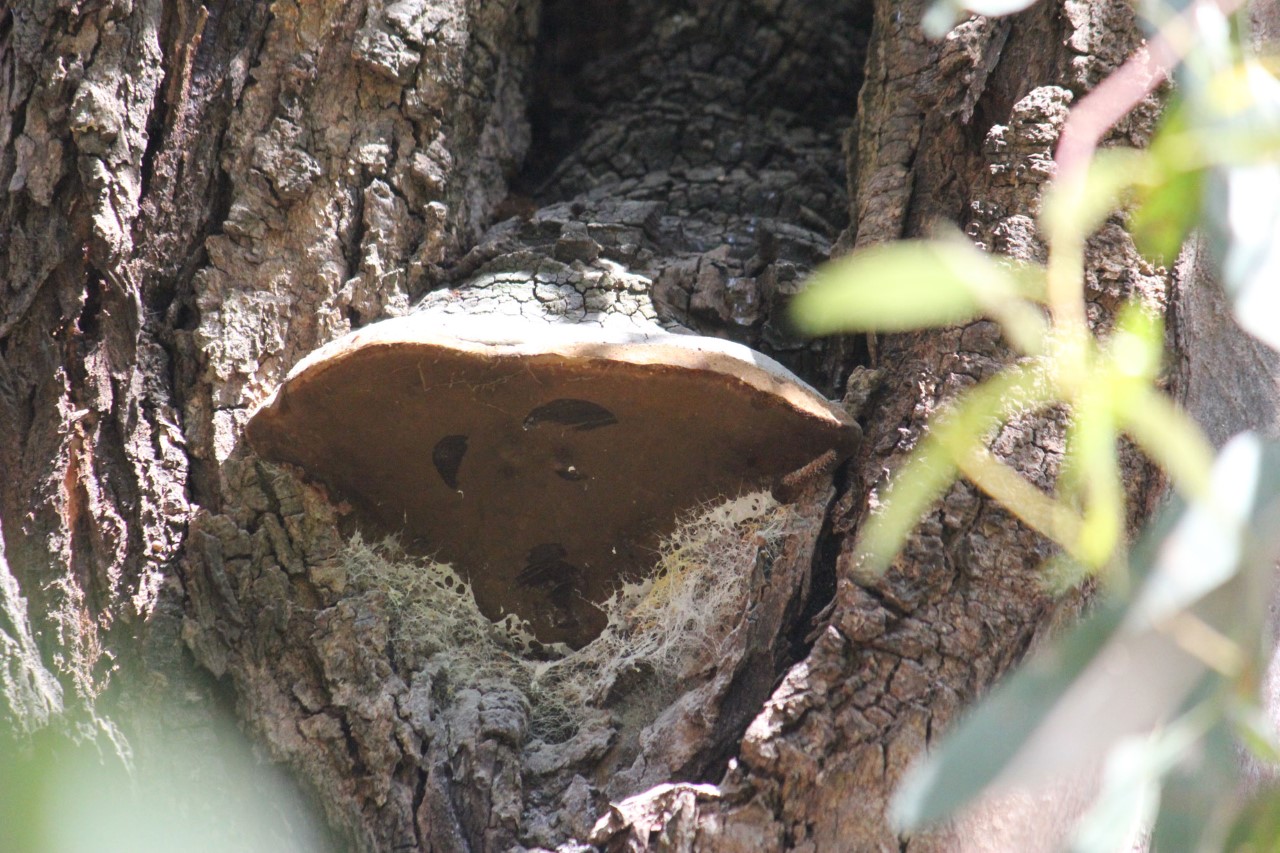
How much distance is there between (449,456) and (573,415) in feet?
0.92

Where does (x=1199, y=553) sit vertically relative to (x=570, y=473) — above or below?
below

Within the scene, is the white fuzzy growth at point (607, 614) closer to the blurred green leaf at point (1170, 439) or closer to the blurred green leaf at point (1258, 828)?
the blurred green leaf at point (1258, 828)

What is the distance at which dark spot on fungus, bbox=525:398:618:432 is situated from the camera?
6.43 ft

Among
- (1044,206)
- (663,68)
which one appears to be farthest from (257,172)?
(1044,206)

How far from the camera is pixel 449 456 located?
2123 millimetres

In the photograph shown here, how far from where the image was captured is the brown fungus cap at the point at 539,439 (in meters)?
1.87

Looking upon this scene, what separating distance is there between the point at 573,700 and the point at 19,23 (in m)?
1.73

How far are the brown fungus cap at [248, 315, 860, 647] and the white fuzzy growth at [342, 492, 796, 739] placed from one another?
0.04 m

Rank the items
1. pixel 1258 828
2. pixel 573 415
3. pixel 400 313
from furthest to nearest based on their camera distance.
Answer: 1. pixel 400 313
2. pixel 573 415
3. pixel 1258 828

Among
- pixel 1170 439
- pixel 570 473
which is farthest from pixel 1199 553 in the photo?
pixel 570 473

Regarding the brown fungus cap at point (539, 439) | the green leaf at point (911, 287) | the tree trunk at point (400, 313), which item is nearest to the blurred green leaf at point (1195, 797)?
the green leaf at point (911, 287)

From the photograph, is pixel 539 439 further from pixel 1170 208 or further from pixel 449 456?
pixel 1170 208

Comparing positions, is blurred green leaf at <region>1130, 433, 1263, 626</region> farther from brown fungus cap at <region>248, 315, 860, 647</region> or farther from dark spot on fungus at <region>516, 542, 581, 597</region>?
dark spot on fungus at <region>516, 542, 581, 597</region>

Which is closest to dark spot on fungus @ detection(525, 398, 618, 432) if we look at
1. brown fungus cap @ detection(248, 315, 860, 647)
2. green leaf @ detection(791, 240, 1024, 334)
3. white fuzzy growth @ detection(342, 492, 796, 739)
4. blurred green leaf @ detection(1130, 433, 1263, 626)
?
brown fungus cap @ detection(248, 315, 860, 647)
